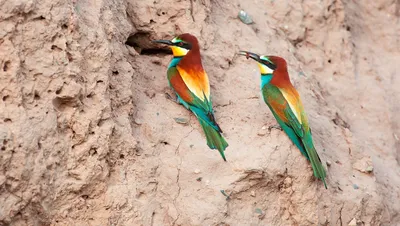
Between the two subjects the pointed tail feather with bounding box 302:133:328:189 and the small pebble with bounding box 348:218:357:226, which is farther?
the small pebble with bounding box 348:218:357:226

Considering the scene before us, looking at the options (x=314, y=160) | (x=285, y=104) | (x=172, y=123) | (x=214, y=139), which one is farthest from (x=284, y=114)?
(x=172, y=123)

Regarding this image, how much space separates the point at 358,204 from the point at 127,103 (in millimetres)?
1303

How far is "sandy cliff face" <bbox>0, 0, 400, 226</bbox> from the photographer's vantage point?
3754 mm

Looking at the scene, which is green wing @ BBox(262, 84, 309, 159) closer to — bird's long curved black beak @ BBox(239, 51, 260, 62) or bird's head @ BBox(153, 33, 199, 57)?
bird's long curved black beak @ BBox(239, 51, 260, 62)

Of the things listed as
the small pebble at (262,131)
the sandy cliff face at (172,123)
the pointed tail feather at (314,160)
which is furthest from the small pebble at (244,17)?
the pointed tail feather at (314,160)

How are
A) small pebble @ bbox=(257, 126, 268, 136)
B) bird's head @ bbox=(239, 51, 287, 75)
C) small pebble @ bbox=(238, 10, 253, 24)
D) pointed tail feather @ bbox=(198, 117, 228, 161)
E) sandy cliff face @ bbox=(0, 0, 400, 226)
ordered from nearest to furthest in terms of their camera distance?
sandy cliff face @ bbox=(0, 0, 400, 226) < pointed tail feather @ bbox=(198, 117, 228, 161) < small pebble @ bbox=(257, 126, 268, 136) < bird's head @ bbox=(239, 51, 287, 75) < small pebble @ bbox=(238, 10, 253, 24)

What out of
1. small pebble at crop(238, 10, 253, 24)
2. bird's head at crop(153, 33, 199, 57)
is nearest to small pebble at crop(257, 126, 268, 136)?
bird's head at crop(153, 33, 199, 57)

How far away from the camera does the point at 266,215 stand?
165 inches

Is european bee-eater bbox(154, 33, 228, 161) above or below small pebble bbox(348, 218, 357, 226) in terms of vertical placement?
above

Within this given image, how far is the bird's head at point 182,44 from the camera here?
14.5ft

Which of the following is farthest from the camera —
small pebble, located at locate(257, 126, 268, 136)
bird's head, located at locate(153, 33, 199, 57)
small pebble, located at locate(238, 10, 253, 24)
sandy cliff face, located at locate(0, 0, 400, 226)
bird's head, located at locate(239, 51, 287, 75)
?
small pebble, located at locate(238, 10, 253, 24)

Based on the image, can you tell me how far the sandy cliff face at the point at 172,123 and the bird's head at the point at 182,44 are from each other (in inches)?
4.2

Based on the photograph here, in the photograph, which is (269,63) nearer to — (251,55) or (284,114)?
(251,55)

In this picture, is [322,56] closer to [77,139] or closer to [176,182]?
[176,182]
